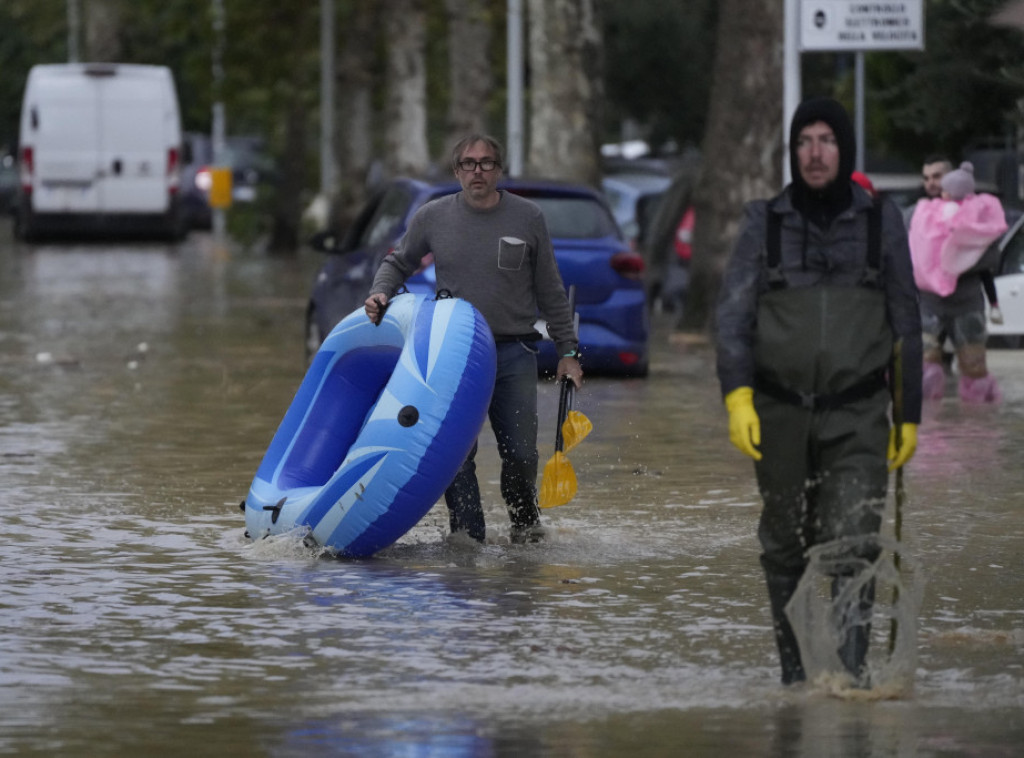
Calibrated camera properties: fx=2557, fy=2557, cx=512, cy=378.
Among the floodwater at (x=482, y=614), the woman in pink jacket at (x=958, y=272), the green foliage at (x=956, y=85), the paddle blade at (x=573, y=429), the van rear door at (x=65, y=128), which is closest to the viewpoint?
the floodwater at (x=482, y=614)

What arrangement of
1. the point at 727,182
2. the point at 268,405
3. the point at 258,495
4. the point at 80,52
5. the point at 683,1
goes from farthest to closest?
the point at 80,52 < the point at 683,1 < the point at 727,182 < the point at 268,405 < the point at 258,495

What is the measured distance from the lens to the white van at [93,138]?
1622 inches

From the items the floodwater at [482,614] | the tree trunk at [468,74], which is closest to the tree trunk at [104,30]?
the tree trunk at [468,74]

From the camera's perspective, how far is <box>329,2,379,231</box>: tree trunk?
127 feet

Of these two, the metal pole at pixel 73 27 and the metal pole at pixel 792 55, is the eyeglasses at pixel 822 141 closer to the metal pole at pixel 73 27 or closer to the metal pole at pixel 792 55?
the metal pole at pixel 792 55

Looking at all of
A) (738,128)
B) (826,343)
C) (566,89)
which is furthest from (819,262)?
(566,89)

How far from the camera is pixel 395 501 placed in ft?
30.9

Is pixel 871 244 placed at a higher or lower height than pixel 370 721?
higher

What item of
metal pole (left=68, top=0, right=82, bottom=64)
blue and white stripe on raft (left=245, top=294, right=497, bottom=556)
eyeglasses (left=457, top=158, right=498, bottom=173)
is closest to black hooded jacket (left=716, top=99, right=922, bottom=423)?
blue and white stripe on raft (left=245, top=294, right=497, bottom=556)

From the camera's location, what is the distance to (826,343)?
7070mm

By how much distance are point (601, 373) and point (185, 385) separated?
116 inches

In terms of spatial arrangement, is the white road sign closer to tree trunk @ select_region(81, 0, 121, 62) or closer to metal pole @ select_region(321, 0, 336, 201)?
metal pole @ select_region(321, 0, 336, 201)

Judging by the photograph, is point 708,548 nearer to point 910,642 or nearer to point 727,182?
point 910,642

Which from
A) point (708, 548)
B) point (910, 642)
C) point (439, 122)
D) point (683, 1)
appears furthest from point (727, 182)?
point (439, 122)
